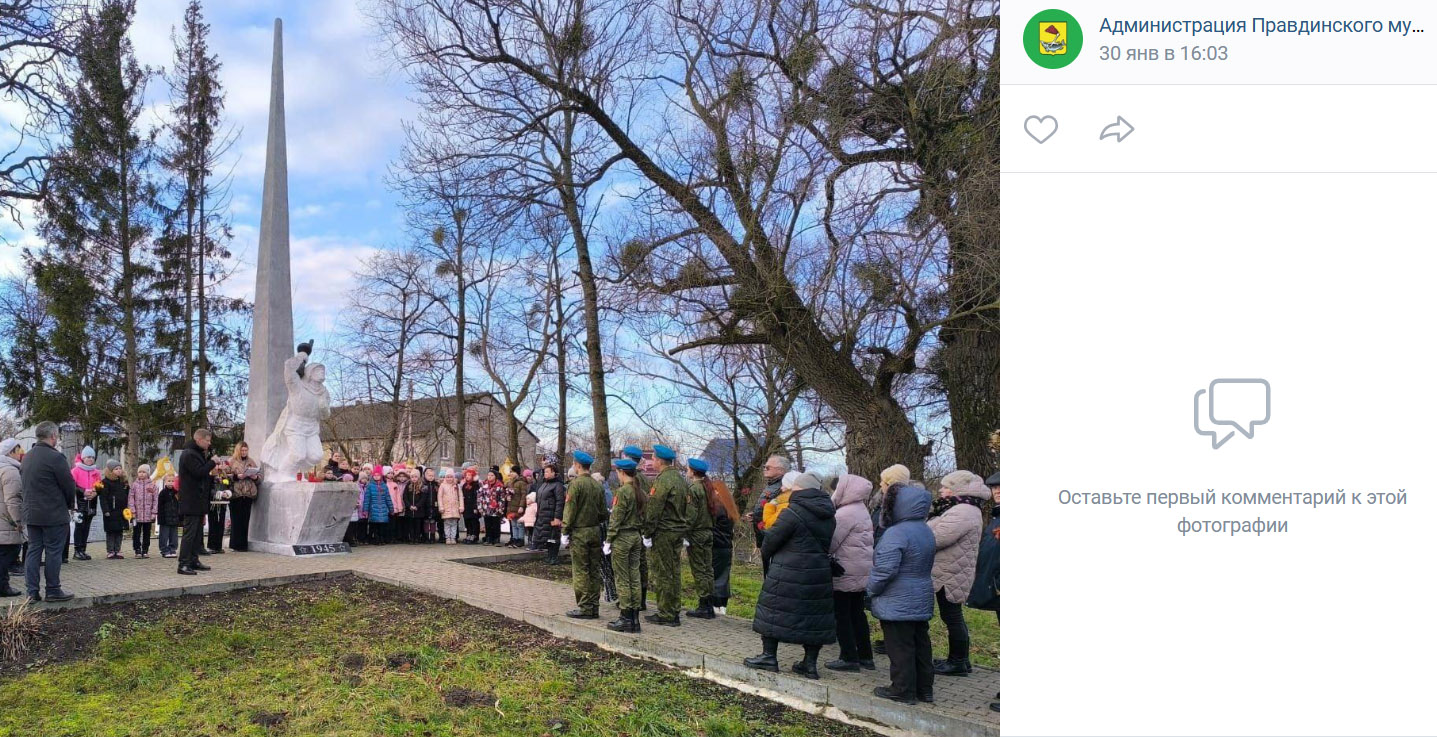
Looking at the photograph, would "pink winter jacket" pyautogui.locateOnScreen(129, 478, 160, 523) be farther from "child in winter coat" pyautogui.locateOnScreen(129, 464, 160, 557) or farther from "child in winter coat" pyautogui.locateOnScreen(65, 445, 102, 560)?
"child in winter coat" pyautogui.locateOnScreen(65, 445, 102, 560)

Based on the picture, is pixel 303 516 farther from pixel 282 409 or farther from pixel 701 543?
pixel 701 543

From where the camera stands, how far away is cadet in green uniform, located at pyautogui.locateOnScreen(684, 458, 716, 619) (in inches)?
351

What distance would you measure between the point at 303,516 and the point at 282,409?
9.12ft

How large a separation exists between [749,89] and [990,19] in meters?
3.66

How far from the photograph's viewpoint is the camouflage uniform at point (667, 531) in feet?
27.7

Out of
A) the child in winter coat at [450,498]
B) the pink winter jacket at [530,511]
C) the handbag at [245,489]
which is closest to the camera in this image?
the handbag at [245,489]

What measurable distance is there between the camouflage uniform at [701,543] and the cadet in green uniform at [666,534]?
25 centimetres
